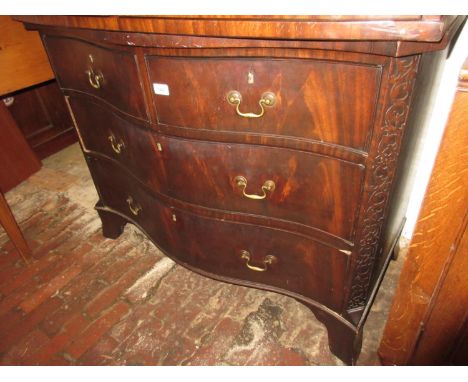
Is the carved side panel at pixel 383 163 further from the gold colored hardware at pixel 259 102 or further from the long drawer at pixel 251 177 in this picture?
the gold colored hardware at pixel 259 102

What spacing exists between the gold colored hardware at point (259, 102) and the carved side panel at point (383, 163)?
24 centimetres

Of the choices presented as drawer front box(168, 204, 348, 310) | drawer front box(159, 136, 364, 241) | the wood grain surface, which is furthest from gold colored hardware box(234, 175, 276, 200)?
the wood grain surface

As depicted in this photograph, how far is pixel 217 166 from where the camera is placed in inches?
38.6

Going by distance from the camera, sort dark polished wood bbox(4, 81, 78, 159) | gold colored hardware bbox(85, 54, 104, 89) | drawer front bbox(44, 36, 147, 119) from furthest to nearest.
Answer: dark polished wood bbox(4, 81, 78, 159), gold colored hardware bbox(85, 54, 104, 89), drawer front bbox(44, 36, 147, 119)

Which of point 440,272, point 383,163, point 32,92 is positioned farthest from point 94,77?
point 32,92

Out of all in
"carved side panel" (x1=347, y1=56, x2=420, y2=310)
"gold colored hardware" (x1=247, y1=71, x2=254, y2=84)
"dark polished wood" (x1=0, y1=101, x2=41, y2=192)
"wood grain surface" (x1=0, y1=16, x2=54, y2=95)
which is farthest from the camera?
"dark polished wood" (x1=0, y1=101, x2=41, y2=192)

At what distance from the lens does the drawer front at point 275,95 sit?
28.0 inches

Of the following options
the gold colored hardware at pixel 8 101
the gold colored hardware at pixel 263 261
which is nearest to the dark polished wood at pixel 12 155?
the gold colored hardware at pixel 8 101

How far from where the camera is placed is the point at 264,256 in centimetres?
115

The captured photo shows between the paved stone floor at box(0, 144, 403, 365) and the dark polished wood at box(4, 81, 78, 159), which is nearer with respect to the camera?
the paved stone floor at box(0, 144, 403, 365)

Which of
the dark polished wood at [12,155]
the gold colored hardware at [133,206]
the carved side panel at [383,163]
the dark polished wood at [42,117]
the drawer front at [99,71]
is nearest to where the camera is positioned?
the carved side panel at [383,163]

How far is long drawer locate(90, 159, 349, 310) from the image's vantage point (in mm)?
1054

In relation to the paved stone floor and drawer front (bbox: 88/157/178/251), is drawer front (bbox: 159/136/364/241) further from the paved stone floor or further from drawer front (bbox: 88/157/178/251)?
the paved stone floor
